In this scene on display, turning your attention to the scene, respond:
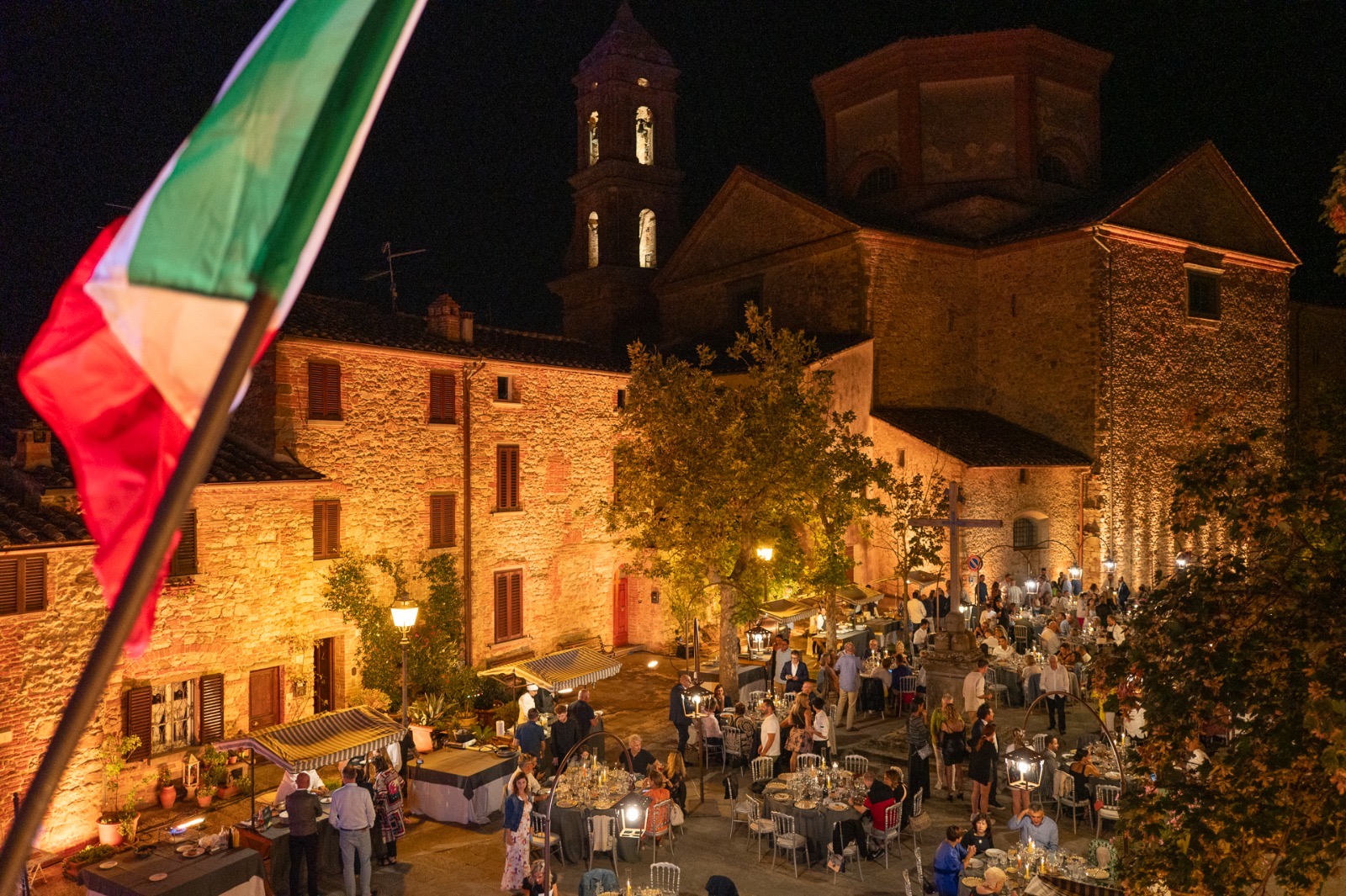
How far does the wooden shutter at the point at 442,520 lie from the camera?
69.5 feet

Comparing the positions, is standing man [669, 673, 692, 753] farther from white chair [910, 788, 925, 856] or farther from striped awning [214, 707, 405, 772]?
striped awning [214, 707, 405, 772]

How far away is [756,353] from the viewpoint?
21062mm

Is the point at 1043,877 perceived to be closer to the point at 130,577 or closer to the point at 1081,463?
the point at 130,577

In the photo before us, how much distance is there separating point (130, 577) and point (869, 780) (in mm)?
11314

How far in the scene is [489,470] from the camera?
22.2 meters

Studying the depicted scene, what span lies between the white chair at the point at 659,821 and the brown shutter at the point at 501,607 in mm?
10476

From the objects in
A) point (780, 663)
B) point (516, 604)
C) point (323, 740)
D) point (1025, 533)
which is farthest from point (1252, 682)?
point (1025, 533)

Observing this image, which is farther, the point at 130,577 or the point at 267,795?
the point at 267,795

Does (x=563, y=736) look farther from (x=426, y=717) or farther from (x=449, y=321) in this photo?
(x=449, y=321)

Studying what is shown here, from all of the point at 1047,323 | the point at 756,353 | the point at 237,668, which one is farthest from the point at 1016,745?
the point at 1047,323

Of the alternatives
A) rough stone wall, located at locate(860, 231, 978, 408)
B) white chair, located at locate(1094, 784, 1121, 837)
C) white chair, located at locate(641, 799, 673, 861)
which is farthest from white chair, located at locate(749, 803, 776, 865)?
rough stone wall, located at locate(860, 231, 978, 408)

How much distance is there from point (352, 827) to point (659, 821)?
12.6 ft

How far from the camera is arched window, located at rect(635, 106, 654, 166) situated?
121 feet

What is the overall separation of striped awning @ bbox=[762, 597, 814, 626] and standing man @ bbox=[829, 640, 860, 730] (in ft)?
16.9
